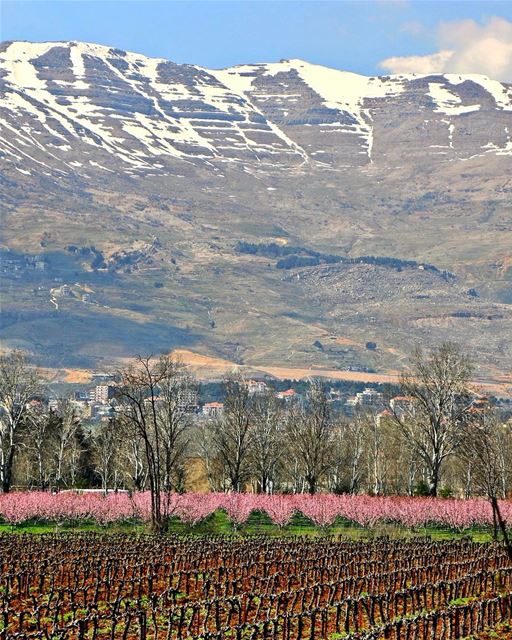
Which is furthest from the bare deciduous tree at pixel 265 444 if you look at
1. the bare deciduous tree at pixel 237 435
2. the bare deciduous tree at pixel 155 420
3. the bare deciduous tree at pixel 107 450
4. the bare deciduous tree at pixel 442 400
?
the bare deciduous tree at pixel 442 400

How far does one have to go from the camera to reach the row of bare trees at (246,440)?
67.1m

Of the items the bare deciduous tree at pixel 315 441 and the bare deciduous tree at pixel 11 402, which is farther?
the bare deciduous tree at pixel 315 441

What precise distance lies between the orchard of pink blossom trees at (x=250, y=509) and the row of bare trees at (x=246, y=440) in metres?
1.42

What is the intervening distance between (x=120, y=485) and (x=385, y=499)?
5271 centimetres

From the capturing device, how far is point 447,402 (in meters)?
72.3

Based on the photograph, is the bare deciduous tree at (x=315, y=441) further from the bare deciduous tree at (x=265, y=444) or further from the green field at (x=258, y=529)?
the green field at (x=258, y=529)

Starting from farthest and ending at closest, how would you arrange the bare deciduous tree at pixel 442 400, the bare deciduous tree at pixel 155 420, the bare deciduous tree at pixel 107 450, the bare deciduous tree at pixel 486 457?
the bare deciduous tree at pixel 107 450 → the bare deciduous tree at pixel 442 400 → the bare deciduous tree at pixel 155 420 → the bare deciduous tree at pixel 486 457

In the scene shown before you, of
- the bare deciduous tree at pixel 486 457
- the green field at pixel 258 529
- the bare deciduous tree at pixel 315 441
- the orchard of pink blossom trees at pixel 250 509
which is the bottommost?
the green field at pixel 258 529

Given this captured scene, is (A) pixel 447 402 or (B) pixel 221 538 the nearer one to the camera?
(B) pixel 221 538

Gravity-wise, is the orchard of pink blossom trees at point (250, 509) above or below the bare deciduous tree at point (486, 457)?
below

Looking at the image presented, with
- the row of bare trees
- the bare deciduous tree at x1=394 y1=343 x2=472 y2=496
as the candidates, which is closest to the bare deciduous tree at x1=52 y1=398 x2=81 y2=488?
the row of bare trees

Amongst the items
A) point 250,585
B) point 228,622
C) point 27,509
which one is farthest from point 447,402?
point 228,622

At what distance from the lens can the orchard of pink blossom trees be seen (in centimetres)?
5422

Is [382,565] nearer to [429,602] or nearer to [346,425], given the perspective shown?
[429,602]
